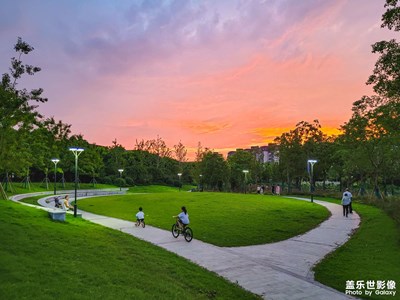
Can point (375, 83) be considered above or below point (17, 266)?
above

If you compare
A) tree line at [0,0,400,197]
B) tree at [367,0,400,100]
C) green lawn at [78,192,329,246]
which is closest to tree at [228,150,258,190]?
tree line at [0,0,400,197]

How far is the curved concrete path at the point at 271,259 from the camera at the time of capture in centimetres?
943

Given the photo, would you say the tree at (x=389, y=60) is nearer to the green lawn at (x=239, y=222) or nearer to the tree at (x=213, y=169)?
the green lawn at (x=239, y=222)

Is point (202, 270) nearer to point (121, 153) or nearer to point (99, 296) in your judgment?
point (99, 296)

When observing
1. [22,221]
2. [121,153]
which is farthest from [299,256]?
[121,153]

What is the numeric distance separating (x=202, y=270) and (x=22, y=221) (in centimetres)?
863

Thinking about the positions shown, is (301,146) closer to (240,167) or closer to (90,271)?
(240,167)

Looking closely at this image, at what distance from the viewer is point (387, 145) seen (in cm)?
3578

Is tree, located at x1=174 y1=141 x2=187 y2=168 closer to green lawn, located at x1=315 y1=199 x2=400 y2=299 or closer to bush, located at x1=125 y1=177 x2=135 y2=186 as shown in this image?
bush, located at x1=125 y1=177 x2=135 y2=186

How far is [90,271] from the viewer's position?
870 cm

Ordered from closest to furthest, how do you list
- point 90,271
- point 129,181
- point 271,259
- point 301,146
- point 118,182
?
point 90,271 < point 271,259 < point 301,146 < point 118,182 < point 129,181

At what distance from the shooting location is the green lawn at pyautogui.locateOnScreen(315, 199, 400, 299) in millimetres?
10703

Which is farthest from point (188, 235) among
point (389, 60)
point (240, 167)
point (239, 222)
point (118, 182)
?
point (118, 182)

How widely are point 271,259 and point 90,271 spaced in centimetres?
711
